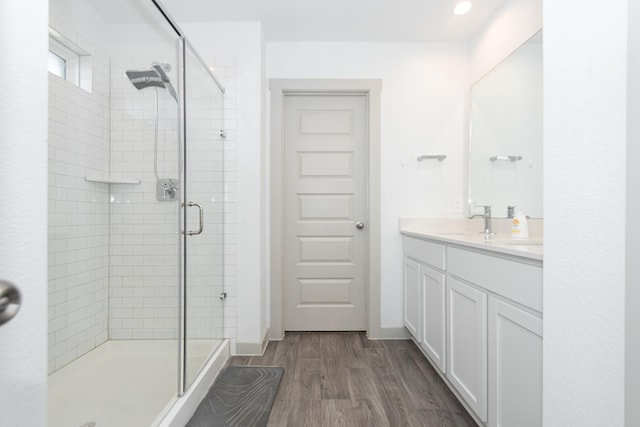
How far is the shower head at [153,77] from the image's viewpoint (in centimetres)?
143

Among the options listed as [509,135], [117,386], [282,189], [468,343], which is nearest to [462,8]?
[509,135]

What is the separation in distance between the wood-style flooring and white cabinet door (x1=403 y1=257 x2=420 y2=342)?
195 mm

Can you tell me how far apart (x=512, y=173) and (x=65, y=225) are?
242 cm

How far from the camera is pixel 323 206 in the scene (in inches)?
110

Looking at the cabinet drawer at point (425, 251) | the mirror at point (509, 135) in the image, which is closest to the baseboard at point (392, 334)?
the cabinet drawer at point (425, 251)

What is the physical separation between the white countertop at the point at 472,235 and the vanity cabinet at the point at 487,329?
0.11 ft

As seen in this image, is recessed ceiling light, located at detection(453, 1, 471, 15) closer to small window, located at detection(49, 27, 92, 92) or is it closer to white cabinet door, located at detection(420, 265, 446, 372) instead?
white cabinet door, located at detection(420, 265, 446, 372)

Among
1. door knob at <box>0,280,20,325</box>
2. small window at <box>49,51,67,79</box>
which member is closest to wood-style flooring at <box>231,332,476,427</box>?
door knob at <box>0,280,20,325</box>

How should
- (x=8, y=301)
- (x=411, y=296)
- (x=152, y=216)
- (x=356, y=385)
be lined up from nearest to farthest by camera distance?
(x=8, y=301) → (x=152, y=216) → (x=356, y=385) → (x=411, y=296)

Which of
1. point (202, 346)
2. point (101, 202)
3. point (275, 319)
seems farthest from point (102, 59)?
point (275, 319)

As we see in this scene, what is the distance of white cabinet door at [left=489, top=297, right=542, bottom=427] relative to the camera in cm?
111

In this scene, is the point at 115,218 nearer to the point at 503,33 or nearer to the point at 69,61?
the point at 69,61

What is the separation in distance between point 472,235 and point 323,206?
1184mm

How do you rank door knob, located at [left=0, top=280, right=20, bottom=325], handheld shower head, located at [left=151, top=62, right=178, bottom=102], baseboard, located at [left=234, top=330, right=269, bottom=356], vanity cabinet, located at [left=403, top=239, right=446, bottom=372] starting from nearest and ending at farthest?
door knob, located at [left=0, top=280, right=20, bottom=325] → handheld shower head, located at [left=151, top=62, right=178, bottom=102] → vanity cabinet, located at [left=403, top=239, right=446, bottom=372] → baseboard, located at [left=234, top=330, right=269, bottom=356]
